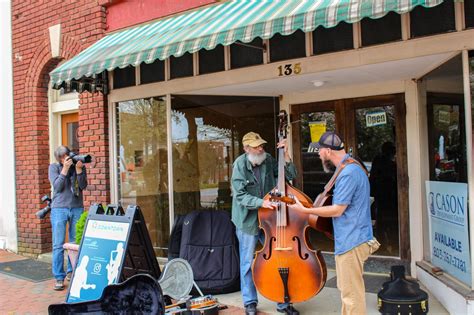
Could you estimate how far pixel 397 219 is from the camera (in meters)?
5.61

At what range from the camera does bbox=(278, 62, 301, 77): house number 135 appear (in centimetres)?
517

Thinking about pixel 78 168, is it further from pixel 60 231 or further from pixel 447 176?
pixel 447 176

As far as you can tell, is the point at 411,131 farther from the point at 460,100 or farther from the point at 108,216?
the point at 108,216

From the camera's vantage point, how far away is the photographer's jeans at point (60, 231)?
5969mm

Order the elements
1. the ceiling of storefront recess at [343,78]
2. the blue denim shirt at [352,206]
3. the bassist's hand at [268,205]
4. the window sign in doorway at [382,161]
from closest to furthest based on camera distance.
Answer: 1. the blue denim shirt at [352,206]
2. the bassist's hand at [268,205]
3. the ceiling of storefront recess at [343,78]
4. the window sign in doorway at [382,161]

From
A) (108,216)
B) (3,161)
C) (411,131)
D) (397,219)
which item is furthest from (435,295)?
(3,161)

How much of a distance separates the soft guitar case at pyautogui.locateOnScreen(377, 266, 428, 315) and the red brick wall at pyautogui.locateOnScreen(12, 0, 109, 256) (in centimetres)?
448

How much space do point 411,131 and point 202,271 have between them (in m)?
2.84

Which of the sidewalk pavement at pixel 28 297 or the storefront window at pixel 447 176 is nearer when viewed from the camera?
the storefront window at pixel 447 176

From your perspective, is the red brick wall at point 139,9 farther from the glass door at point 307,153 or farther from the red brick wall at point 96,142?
the glass door at point 307,153

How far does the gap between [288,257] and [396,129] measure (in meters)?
2.39

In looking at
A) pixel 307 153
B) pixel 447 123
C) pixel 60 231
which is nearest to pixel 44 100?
pixel 60 231

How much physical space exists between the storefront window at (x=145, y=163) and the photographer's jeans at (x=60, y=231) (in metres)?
0.92

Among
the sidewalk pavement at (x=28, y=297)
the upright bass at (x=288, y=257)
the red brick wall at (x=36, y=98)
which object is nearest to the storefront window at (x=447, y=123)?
the upright bass at (x=288, y=257)
